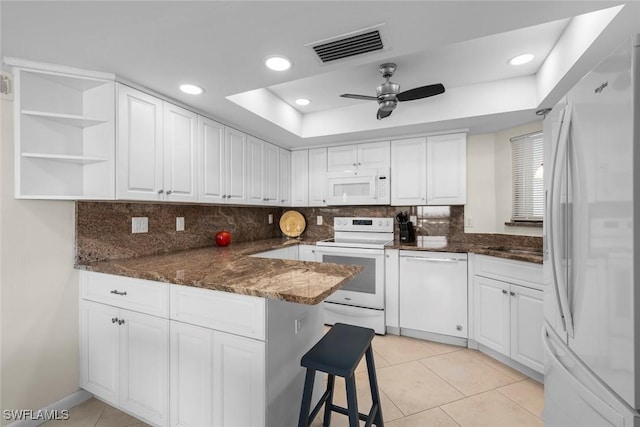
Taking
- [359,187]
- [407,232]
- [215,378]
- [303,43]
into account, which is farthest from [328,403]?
[359,187]

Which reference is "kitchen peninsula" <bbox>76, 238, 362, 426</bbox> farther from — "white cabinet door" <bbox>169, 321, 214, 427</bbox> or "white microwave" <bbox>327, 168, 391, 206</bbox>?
"white microwave" <bbox>327, 168, 391, 206</bbox>

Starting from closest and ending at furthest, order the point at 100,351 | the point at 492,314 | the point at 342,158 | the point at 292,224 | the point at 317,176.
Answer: the point at 100,351, the point at 492,314, the point at 342,158, the point at 317,176, the point at 292,224

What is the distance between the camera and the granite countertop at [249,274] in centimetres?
125

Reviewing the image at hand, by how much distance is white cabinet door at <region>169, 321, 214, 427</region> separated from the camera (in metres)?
1.41

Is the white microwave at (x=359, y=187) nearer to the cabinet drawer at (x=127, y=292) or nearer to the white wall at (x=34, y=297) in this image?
the cabinet drawer at (x=127, y=292)

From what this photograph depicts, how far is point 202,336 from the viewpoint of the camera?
4.71 ft

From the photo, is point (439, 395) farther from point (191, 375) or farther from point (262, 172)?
point (262, 172)

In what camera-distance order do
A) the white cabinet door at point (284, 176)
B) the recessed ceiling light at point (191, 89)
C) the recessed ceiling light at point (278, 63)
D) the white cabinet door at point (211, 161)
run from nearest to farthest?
the recessed ceiling light at point (278, 63), the recessed ceiling light at point (191, 89), the white cabinet door at point (211, 161), the white cabinet door at point (284, 176)

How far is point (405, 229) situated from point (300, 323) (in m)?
2.05

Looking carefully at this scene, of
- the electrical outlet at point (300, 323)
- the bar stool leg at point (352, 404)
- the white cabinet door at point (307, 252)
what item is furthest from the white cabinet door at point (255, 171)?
the bar stool leg at point (352, 404)

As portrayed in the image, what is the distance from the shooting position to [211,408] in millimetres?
1403

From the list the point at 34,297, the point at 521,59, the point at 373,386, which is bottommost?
the point at 373,386

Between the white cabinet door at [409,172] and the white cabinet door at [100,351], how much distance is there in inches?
109

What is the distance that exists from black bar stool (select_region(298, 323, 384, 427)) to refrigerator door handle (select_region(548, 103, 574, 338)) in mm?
836
